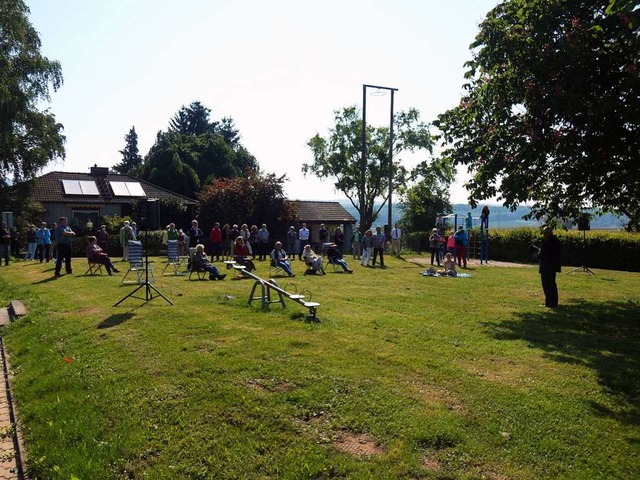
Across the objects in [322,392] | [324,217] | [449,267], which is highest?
[324,217]

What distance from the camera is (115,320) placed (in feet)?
29.2

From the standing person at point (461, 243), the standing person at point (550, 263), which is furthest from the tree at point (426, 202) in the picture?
the standing person at point (550, 263)

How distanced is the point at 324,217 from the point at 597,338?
3756cm

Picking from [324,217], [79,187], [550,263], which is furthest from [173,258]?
[324,217]

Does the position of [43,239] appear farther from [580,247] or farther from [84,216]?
[580,247]

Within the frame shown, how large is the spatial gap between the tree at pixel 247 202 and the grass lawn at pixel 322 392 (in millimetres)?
20686

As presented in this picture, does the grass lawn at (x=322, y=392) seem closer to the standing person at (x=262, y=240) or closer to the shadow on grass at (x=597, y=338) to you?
the shadow on grass at (x=597, y=338)

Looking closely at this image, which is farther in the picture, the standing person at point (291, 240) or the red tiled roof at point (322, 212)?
the red tiled roof at point (322, 212)

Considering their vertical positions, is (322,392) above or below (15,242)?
below

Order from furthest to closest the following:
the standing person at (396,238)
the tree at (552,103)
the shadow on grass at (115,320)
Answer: the standing person at (396,238), the tree at (552,103), the shadow on grass at (115,320)

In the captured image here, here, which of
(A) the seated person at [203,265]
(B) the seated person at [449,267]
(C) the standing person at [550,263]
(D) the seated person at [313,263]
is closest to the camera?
(C) the standing person at [550,263]

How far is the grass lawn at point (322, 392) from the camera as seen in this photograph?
437 cm

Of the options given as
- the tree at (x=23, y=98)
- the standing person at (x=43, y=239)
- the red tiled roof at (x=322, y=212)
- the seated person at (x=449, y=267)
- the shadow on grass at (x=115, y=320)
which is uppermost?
the tree at (x=23, y=98)

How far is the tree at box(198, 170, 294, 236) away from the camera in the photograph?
102 ft
